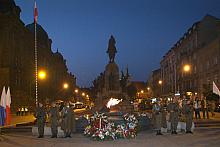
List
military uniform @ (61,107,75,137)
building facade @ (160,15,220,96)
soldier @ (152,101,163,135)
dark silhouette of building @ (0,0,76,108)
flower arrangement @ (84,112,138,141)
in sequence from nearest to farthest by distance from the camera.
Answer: flower arrangement @ (84,112,138,141) → military uniform @ (61,107,75,137) → soldier @ (152,101,163,135) → dark silhouette of building @ (0,0,76,108) → building facade @ (160,15,220,96)

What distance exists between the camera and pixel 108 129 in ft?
59.6

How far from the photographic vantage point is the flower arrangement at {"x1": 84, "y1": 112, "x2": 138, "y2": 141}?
18.1 metres

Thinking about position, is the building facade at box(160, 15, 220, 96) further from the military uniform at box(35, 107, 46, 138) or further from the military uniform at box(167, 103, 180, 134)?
the military uniform at box(35, 107, 46, 138)

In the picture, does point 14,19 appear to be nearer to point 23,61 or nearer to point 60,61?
point 23,61

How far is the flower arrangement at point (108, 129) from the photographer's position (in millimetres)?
18078

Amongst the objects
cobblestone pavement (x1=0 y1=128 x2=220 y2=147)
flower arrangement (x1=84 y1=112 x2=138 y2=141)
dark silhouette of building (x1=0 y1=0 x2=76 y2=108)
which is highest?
dark silhouette of building (x1=0 y1=0 x2=76 y2=108)

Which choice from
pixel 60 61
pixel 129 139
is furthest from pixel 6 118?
pixel 60 61

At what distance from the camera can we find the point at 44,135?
2122 centimetres

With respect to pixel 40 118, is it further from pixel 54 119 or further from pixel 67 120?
pixel 67 120

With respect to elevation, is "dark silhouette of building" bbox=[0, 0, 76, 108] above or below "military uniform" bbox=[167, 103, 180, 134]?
above

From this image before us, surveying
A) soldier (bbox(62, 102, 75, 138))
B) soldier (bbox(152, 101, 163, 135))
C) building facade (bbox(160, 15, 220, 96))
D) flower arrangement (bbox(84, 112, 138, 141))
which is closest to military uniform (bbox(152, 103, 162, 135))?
soldier (bbox(152, 101, 163, 135))

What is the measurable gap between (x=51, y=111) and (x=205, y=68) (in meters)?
48.0

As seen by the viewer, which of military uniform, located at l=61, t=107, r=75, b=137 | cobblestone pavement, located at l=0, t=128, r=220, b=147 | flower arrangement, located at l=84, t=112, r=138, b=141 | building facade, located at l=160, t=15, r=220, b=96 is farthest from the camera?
building facade, located at l=160, t=15, r=220, b=96

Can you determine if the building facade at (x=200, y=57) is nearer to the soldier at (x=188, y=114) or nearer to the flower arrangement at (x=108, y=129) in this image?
the soldier at (x=188, y=114)
